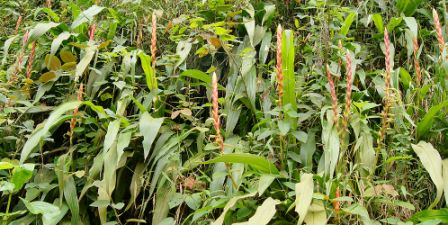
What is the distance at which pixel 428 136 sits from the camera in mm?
1980

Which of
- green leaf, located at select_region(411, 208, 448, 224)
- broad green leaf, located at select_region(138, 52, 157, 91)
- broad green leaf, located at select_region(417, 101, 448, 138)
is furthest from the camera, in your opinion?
broad green leaf, located at select_region(138, 52, 157, 91)

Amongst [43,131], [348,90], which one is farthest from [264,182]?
[43,131]

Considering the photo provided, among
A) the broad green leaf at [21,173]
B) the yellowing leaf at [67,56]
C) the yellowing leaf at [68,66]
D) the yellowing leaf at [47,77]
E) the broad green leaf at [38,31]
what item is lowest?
the broad green leaf at [21,173]

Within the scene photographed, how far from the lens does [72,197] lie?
6.30 ft

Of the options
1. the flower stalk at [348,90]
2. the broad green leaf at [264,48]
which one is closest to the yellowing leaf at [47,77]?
the broad green leaf at [264,48]

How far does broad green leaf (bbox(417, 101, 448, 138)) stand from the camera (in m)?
1.87

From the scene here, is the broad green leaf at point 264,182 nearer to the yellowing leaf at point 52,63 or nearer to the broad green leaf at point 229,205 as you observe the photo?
the broad green leaf at point 229,205

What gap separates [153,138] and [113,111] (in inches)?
14.6

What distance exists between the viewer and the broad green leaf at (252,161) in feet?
5.23

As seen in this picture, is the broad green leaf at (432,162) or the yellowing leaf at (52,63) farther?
the yellowing leaf at (52,63)

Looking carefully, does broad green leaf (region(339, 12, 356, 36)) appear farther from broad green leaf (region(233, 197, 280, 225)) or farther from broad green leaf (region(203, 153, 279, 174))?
broad green leaf (region(233, 197, 280, 225))

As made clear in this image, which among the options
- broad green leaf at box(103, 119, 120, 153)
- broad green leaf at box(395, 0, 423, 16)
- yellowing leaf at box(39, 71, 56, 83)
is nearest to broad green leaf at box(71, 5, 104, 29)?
yellowing leaf at box(39, 71, 56, 83)

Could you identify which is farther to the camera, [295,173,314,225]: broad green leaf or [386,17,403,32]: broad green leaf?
[386,17,403,32]: broad green leaf

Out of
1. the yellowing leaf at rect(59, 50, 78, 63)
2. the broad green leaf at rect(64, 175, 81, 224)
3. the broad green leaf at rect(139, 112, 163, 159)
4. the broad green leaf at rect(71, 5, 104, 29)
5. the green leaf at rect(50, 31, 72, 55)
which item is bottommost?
the broad green leaf at rect(64, 175, 81, 224)
